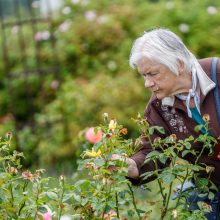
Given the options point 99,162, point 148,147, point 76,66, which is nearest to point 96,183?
point 99,162

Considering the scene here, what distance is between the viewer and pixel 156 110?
3.10 m

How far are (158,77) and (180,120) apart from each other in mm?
225

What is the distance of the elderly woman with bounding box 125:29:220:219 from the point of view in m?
2.91

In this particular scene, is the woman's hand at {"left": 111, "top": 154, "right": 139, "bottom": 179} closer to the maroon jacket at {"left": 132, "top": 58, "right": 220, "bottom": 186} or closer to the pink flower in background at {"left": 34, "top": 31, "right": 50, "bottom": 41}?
the maroon jacket at {"left": 132, "top": 58, "right": 220, "bottom": 186}

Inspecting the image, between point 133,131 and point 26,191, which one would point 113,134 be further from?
point 133,131

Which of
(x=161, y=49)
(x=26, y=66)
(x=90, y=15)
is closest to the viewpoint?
(x=161, y=49)

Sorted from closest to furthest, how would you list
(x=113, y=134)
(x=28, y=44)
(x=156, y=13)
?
(x=113, y=134) < (x=156, y=13) < (x=28, y=44)

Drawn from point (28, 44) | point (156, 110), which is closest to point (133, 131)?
point (28, 44)

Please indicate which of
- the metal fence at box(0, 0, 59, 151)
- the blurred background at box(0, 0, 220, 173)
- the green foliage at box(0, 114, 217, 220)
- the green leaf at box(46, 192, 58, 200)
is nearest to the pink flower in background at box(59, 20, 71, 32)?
the blurred background at box(0, 0, 220, 173)

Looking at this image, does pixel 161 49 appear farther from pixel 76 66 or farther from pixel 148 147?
pixel 76 66

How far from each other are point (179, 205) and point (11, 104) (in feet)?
15.9

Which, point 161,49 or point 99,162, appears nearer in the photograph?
point 99,162

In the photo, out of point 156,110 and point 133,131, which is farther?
point 133,131

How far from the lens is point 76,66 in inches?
304
